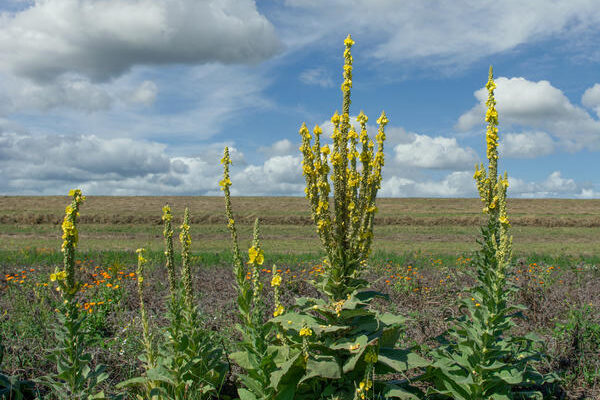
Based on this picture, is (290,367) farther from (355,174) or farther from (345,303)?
(355,174)

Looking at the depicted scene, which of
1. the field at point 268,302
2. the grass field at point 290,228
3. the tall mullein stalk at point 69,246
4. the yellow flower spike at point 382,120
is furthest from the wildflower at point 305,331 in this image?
the grass field at point 290,228

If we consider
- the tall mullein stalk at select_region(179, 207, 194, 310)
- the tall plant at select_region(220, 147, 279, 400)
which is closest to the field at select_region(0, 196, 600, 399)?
the tall plant at select_region(220, 147, 279, 400)

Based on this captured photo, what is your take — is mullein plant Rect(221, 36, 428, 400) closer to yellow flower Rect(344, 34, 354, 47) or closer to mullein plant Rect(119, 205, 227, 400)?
yellow flower Rect(344, 34, 354, 47)

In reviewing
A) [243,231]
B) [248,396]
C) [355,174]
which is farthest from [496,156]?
[243,231]

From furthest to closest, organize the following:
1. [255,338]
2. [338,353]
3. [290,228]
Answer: [290,228] → [338,353] → [255,338]

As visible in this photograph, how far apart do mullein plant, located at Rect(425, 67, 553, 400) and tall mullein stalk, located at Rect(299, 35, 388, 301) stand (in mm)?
1231

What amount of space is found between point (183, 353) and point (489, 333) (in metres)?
3.04

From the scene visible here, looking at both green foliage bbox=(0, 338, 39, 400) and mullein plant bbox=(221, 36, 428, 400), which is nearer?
mullein plant bbox=(221, 36, 428, 400)

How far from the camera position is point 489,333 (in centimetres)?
421

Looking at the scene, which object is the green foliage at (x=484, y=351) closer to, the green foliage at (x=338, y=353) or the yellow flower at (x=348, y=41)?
the green foliage at (x=338, y=353)

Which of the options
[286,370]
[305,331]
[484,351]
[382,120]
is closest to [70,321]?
[286,370]

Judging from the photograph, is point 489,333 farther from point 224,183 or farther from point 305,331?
point 224,183

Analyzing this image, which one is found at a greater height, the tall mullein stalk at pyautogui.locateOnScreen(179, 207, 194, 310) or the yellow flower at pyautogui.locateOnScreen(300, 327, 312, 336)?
the tall mullein stalk at pyautogui.locateOnScreen(179, 207, 194, 310)

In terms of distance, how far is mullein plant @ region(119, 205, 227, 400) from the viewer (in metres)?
4.29
